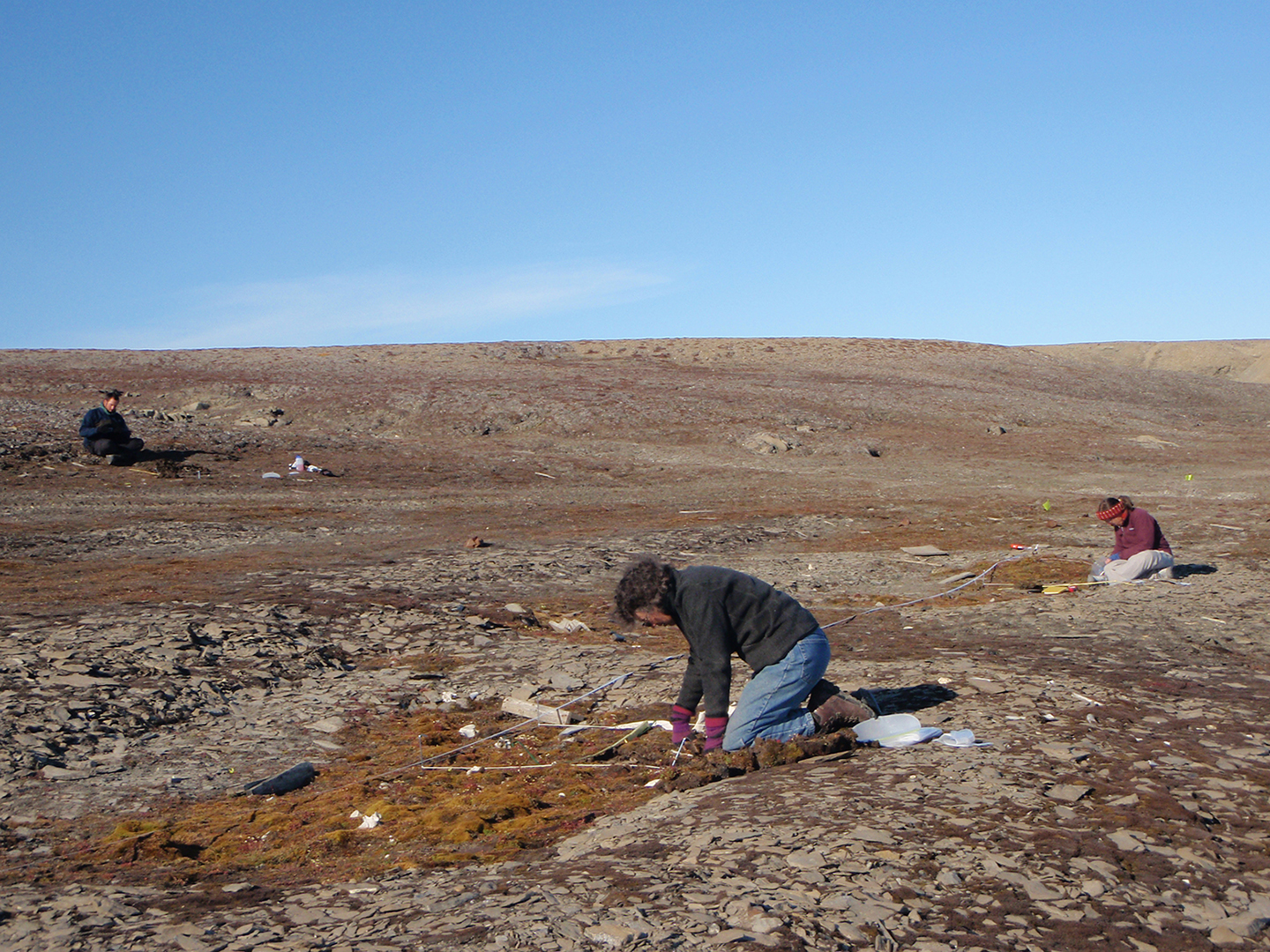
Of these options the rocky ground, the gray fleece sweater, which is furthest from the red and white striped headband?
the gray fleece sweater

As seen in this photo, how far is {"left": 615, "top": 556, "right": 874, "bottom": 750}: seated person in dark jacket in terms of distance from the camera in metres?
5.45

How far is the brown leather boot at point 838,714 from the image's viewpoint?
5887 mm

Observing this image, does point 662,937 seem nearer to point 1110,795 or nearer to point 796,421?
point 1110,795

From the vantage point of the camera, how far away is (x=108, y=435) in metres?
20.5

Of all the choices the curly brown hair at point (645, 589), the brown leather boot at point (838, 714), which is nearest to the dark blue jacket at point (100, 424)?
the curly brown hair at point (645, 589)

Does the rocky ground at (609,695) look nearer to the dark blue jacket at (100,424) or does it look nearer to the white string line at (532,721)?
the white string line at (532,721)

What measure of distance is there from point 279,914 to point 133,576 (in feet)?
28.3

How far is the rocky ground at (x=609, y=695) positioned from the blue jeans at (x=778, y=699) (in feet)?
0.85

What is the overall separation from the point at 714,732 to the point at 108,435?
18.7m

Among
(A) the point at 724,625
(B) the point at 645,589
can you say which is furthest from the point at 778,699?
(B) the point at 645,589

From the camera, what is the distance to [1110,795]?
486cm

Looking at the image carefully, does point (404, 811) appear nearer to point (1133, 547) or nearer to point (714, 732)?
point (714, 732)

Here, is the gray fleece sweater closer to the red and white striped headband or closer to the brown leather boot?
the brown leather boot

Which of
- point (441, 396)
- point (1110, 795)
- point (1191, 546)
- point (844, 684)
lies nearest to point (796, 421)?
point (441, 396)
